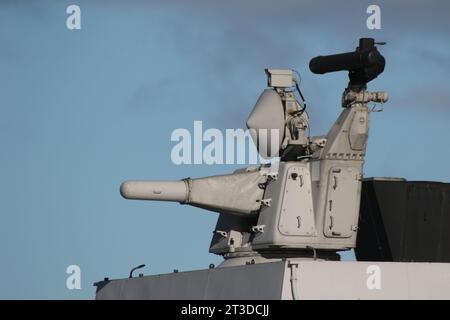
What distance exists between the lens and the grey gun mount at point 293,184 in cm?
2745

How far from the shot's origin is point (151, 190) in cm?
2800

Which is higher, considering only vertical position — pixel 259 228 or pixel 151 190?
pixel 151 190

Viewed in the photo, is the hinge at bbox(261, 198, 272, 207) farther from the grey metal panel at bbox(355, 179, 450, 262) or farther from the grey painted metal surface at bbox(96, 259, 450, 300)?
the grey metal panel at bbox(355, 179, 450, 262)

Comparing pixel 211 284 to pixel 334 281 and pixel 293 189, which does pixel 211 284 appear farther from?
pixel 334 281

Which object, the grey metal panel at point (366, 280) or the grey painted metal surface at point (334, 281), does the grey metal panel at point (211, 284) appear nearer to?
the grey painted metal surface at point (334, 281)

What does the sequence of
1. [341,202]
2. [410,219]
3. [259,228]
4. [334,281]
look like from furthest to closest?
[259,228] → [410,219] → [341,202] → [334,281]

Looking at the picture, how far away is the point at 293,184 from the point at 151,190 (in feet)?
8.82

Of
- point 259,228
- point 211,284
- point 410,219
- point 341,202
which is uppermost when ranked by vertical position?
point 341,202

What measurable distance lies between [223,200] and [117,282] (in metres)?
4.47

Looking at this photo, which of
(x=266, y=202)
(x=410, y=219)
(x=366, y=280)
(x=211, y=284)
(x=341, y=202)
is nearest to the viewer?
(x=366, y=280)

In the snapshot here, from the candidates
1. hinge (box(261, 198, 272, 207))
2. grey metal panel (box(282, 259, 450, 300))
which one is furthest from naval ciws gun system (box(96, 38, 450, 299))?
grey metal panel (box(282, 259, 450, 300))

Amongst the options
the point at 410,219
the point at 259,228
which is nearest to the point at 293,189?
the point at 259,228

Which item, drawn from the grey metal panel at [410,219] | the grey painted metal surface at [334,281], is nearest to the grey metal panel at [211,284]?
the grey painted metal surface at [334,281]

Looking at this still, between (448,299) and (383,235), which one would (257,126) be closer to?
(383,235)
